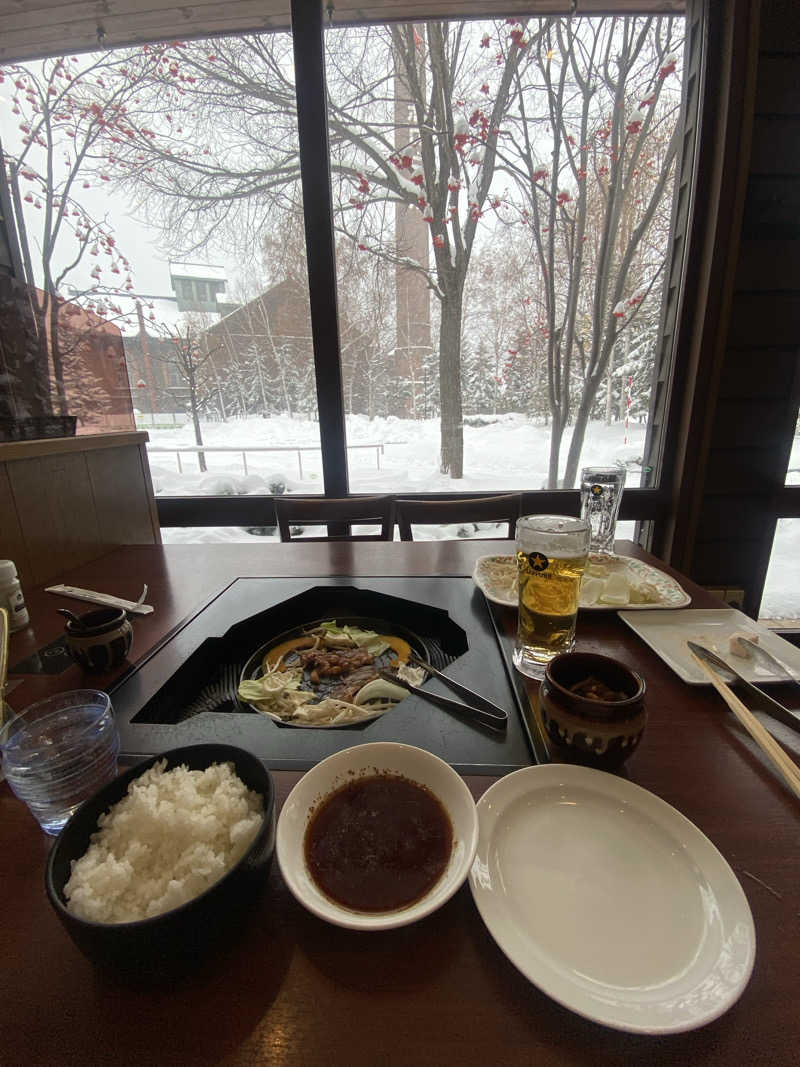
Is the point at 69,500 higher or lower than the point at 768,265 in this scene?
lower

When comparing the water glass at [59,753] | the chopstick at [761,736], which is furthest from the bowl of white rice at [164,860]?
the chopstick at [761,736]

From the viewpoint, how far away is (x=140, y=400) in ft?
7.98

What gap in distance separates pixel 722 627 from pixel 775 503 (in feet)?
6.10

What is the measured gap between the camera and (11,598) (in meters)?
0.93

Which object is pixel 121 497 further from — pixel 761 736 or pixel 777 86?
pixel 777 86

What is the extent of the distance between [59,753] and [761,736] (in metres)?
0.91

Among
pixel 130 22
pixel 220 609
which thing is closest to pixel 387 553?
pixel 220 609

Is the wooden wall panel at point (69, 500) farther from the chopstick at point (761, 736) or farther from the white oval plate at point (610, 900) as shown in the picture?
the chopstick at point (761, 736)

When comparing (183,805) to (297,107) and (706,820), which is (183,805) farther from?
(297,107)

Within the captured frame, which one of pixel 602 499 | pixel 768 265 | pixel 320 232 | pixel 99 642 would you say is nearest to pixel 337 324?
Result: pixel 320 232

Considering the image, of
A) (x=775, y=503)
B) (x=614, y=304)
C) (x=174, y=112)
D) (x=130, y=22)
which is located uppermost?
(x=130, y=22)

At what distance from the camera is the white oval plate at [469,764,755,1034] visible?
0.32 m

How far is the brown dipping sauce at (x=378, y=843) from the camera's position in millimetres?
395

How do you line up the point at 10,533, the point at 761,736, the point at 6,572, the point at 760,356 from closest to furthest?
the point at 761,736
the point at 6,572
the point at 10,533
the point at 760,356
